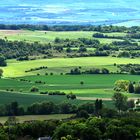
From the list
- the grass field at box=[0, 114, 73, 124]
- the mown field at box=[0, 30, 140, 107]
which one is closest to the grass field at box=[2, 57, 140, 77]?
the mown field at box=[0, 30, 140, 107]

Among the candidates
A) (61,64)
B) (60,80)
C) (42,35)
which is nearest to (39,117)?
(60,80)

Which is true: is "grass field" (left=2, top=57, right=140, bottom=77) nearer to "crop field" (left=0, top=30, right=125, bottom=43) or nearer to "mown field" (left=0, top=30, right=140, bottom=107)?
"mown field" (left=0, top=30, right=140, bottom=107)

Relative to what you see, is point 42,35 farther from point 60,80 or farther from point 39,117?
point 39,117

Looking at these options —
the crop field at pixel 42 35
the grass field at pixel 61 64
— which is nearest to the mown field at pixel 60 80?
the grass field at pixel 61 64

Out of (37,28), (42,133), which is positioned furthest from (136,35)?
(42,133)

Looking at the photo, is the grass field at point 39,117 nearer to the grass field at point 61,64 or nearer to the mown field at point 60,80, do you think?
the mown field at point 60,80

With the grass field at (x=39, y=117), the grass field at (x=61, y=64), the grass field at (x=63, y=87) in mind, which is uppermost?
the grass field at (x=61, y=64)

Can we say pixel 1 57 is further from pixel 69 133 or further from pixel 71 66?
pixel 69 133
